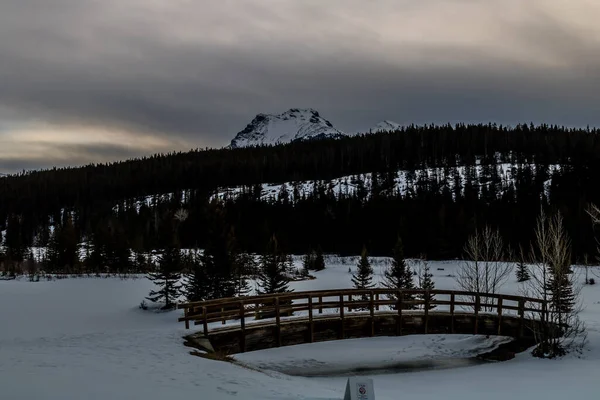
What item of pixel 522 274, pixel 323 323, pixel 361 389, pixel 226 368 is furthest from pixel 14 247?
pixel 361 389

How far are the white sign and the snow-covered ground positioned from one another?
6.78ft

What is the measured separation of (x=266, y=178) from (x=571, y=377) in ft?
505

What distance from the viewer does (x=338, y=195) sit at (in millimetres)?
136375

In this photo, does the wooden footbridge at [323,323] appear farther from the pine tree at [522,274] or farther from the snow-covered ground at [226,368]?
the pine tree at [522,274]

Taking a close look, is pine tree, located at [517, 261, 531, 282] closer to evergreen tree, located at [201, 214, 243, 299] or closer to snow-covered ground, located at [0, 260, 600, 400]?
snow-covered ground, located at [0, 260, 600, 400]

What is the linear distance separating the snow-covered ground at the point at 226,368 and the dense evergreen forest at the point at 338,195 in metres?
39.6

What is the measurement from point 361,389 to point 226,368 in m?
5.81

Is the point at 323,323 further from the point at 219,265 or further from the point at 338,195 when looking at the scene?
the point at 338,195

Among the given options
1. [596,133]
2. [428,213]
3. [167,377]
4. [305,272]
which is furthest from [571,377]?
[596,133]

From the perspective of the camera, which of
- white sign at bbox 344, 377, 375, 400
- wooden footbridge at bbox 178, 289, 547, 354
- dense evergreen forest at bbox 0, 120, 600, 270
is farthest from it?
dense evergreen forest at bbox 0, 120, 600, 270

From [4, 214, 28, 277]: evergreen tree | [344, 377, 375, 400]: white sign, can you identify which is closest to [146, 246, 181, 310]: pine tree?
[344, 377, 375, 400]: white sign

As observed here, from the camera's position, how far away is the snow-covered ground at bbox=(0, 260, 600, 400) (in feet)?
36.9

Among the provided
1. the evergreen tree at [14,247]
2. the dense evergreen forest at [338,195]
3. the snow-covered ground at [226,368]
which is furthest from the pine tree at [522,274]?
the evergreen tree at [14,247]

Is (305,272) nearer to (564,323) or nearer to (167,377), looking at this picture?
(564,323)
